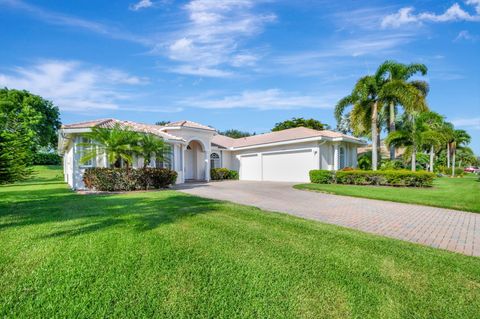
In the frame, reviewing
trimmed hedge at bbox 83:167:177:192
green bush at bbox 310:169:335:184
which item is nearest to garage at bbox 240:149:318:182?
green bush at bbox 310:169:335:184

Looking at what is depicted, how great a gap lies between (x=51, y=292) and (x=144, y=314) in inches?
48.5

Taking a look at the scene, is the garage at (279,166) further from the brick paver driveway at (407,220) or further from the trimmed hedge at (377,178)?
the brick paver driveway at (407,220)

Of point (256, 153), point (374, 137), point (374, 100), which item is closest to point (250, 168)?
point (256, 153)

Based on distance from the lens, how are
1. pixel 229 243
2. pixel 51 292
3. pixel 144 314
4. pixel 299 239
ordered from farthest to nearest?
pixel 299 239
pixel 229 243
pixel 51 292
pixel 144 314

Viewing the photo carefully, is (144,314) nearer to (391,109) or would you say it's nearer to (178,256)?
(178,256)

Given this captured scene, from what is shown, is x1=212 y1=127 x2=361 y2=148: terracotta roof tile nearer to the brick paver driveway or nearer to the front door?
the front door

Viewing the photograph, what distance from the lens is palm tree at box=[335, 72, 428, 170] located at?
67.2ft

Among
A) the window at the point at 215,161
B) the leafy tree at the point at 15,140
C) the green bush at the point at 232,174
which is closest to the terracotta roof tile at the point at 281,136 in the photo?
the window at the point at 215,161

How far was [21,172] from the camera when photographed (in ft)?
22.4

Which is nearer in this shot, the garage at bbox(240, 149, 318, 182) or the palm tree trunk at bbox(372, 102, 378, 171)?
the palm tree trunk at bbox(372, 102, 378, 171)

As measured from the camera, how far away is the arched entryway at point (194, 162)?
2494cm

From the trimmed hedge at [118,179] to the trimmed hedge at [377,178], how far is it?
1240cm

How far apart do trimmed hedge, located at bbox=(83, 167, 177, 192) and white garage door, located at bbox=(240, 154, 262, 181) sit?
12.9m

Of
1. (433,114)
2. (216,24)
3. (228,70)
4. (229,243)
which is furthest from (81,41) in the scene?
(433,114)
